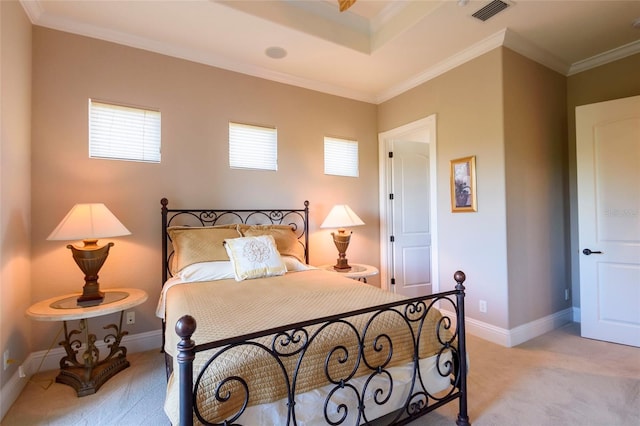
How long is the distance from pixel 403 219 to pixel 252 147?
2276 millimetres

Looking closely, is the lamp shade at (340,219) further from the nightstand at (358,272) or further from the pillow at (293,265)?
the pillow at (293,265)

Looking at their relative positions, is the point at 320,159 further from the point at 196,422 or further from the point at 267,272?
the point at 196,422

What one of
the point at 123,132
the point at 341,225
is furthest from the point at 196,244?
the point at 341,225

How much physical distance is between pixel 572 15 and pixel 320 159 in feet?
8.92

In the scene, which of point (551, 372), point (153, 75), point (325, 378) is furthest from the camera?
point (153, 75)

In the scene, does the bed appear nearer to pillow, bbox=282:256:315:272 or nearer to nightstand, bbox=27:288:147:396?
pillow, bbox=282:256:315:272

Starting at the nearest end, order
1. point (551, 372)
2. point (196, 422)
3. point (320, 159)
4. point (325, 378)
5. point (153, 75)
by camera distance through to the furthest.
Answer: point (196, 422), point (325, 378), point (551, 372), point (153, 75), point (320, 159)

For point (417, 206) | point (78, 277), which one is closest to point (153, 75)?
point (78, 277)

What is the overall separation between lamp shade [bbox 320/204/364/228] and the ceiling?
5.47ft

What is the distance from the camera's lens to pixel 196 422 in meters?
1.06

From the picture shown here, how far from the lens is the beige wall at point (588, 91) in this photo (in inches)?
121

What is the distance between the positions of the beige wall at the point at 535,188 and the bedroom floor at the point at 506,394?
1.70 ft

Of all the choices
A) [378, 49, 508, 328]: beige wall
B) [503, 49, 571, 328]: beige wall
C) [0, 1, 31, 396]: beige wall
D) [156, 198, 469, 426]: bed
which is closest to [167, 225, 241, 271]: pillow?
[156, 198, 469, 426]: bed

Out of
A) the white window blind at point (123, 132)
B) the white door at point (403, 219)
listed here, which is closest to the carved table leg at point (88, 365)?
the white window blind at point (123, 132)
